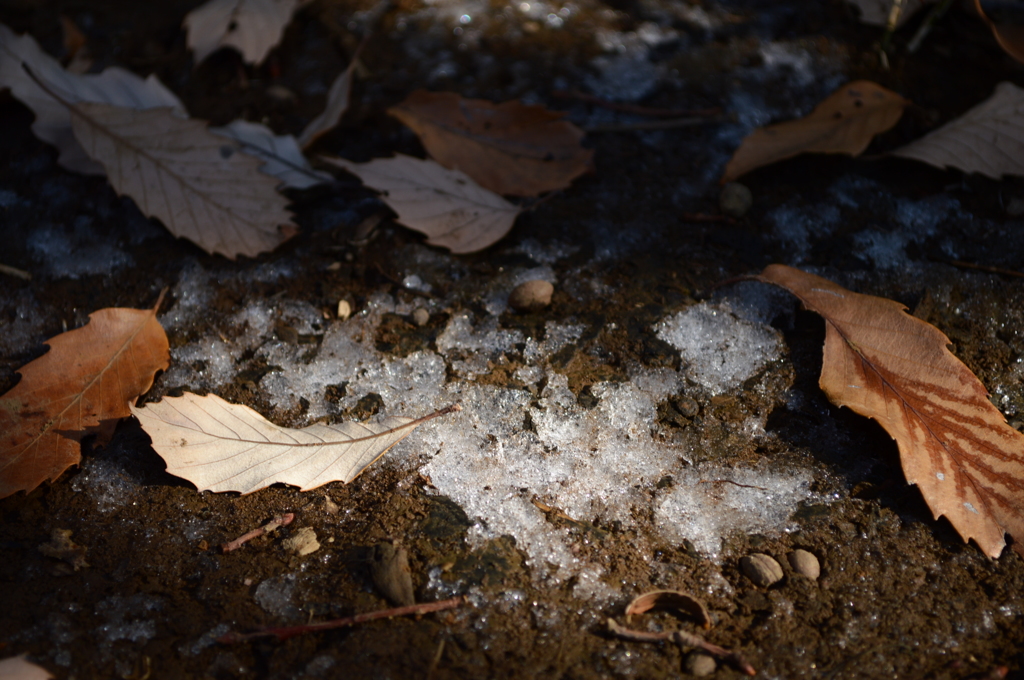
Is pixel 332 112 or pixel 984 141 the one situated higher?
pixel 984 141

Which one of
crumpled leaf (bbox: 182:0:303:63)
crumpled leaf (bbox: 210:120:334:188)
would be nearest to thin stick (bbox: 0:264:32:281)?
crumpled leaf (bbox: 210:120:334:188)

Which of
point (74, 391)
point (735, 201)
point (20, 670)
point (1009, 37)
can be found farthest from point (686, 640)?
point (1009, 37)

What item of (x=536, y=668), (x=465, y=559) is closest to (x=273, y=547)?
(x=465, y=559)

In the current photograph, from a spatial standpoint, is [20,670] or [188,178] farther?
[188,178]

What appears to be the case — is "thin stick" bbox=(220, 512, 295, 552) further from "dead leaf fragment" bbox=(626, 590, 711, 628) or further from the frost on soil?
"dead leaf fragment" bbox=(626, 590, 711, 628)

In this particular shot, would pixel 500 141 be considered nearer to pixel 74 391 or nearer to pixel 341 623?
pixel 74 391

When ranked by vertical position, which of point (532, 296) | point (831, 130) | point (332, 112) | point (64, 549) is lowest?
point (64, 549)

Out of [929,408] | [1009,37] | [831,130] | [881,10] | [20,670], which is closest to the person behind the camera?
[20,670]

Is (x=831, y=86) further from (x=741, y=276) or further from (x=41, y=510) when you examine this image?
(x=41, y=510)
